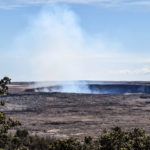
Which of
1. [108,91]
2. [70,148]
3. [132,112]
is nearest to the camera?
[70,148]

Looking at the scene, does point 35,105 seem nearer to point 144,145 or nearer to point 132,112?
point 132,112

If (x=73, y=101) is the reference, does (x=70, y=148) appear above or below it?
below

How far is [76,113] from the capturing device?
85250 mm

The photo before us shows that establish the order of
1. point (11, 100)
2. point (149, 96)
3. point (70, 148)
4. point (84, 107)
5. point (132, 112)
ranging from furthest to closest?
point (149, 96) < point (11, 100) < point (84, 107) < point (132, 112) < point (70, 148)

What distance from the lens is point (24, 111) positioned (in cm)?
8912

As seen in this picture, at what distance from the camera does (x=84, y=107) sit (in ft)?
311

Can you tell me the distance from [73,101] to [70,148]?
277 ft

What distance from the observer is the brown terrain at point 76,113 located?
212ft

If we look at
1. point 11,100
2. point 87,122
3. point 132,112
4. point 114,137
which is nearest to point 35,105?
point 11,100

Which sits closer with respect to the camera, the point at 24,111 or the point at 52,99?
the point at 24,111

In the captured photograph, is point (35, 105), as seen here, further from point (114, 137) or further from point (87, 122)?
point (114, 137)

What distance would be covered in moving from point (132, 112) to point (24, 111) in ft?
68.3

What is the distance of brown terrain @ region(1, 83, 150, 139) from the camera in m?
64.7

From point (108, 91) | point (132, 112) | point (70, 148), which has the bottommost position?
point (70, 148)
